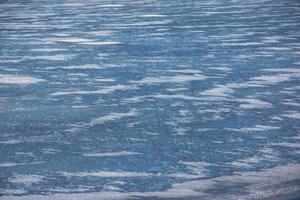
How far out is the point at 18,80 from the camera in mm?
13250

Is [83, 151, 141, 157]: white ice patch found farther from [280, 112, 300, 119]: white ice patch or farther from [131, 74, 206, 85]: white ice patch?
[131, 74, 206, 85]: white ice patch

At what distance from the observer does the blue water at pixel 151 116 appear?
6.82 meters

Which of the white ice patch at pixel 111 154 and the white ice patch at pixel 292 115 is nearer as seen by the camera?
the white ice patch at pixel 111 154

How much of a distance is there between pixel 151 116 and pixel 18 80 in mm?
4088

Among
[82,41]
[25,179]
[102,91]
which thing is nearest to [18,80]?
[102,91]

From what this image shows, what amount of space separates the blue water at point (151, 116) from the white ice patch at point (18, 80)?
2cm

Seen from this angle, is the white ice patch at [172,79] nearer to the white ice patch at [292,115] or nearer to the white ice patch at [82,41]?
the white ice patch at [292,115]

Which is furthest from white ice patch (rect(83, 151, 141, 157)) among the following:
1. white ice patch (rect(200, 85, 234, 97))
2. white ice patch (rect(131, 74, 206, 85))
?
white ice patch (rect(131, 74, 206, 85))

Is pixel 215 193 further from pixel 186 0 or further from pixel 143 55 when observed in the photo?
pixel 186 0

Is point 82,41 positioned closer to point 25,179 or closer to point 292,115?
point 292,115

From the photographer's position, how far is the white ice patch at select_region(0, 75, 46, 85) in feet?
42.7

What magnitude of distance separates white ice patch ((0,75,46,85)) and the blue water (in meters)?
0.02

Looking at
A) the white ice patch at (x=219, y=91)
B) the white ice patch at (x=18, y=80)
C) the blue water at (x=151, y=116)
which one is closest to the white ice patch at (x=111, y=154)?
the blue water at (x=151, y=116)

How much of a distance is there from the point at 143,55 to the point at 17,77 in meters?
3.42
